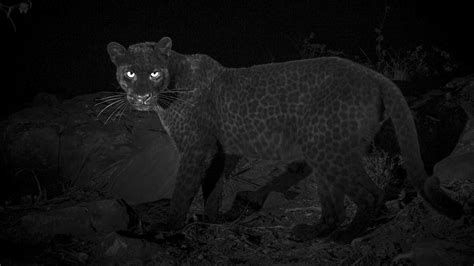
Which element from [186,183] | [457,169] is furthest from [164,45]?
[457,169]

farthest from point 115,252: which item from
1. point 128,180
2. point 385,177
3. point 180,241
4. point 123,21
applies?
point 123,21

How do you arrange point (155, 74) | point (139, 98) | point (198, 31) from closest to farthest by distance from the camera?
point (139, 98) → point (155, 74) → point (198, 31)

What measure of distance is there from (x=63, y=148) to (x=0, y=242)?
295 cm

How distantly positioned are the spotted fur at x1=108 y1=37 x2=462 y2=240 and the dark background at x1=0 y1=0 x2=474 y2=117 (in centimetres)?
537

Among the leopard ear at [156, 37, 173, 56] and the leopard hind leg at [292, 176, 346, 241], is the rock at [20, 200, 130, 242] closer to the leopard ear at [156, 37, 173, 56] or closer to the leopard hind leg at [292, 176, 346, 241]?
the leopard ear at [156, 37, 173, 56]

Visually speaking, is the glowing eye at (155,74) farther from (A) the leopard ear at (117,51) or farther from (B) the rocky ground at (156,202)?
(B) the rocky ground at (156,202)

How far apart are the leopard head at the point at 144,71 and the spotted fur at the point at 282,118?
0.04 ft

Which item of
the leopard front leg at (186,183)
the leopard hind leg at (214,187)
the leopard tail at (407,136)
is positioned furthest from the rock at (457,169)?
the leopard front leg at (186,183)

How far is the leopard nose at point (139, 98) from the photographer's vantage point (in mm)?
5516

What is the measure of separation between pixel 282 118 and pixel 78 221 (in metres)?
2.51

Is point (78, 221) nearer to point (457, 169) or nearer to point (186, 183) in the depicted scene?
point (186, 183)

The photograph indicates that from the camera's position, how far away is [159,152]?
7.23 m

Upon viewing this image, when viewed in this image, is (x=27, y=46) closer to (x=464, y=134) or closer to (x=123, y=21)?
(x=123, y=21)

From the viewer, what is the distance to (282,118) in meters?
5.32
